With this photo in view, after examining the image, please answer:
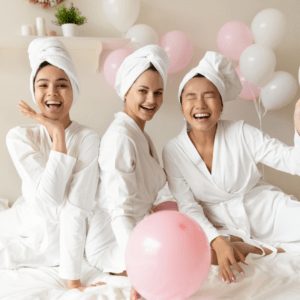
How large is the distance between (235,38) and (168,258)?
6.56ft

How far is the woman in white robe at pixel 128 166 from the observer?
4.83 ft

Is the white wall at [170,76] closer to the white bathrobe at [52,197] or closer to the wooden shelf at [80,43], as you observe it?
the wooden shelf at [80,43]

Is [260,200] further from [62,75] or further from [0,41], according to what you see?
[0,41]

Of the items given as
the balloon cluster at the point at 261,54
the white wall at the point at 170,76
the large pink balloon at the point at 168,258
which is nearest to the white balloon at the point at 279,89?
the balloon cluster at the point at 261,54

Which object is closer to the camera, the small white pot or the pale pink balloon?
the small white pot

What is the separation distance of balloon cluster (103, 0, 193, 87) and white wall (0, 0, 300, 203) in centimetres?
28

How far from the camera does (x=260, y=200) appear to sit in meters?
1.88

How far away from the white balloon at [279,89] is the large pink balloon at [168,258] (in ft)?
5.75

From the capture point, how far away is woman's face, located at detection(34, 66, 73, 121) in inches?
63.4

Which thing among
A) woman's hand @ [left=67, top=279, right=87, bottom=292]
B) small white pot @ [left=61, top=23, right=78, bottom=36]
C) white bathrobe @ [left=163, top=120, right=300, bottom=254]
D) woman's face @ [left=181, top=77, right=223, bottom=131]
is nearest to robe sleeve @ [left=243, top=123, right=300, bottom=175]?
white bathrobe @ [left=163, top=120, right=300, bottom=254]

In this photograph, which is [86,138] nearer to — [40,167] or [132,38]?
[40,167]

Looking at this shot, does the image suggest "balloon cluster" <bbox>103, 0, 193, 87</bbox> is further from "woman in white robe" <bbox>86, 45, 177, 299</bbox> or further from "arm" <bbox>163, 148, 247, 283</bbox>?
"arm" <bbox>163, 148, 247, 283</bbox>

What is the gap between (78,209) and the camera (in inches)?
60.9

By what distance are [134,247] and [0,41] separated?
1860 millimetres
